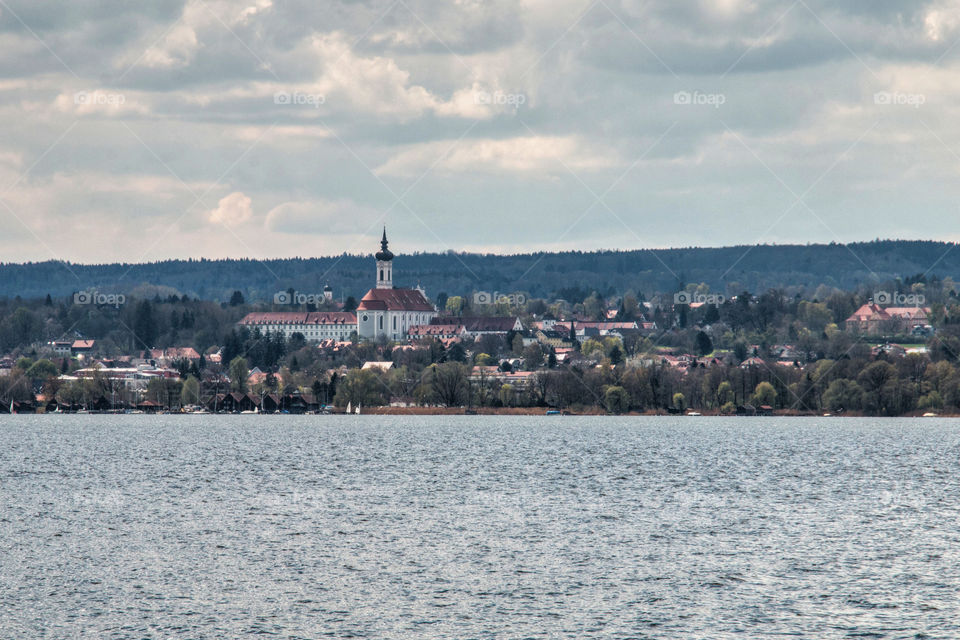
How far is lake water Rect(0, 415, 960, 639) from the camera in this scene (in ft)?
111

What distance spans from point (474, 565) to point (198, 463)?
45.3 metres

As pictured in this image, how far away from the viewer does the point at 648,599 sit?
36.5 m

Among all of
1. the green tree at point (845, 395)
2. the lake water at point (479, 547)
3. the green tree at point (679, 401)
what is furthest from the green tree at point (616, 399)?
the lake water at point (479, 547)

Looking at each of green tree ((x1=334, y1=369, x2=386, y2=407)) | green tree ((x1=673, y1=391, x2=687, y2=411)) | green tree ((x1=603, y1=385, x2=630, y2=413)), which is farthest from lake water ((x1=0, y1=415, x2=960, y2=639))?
green tree ((x1=334, y1=369, x2=386, y2=407))

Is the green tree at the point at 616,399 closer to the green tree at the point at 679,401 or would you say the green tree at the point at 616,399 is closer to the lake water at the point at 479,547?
the green tree at the point at 679,401

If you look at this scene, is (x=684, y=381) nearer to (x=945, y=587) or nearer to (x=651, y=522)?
(x=651, y=522)

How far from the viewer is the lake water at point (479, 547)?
33.9m

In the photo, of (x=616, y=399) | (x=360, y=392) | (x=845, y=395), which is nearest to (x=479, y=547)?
(x=845, y=395)

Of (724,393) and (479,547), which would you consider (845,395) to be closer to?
(724,393)

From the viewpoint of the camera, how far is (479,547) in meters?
45.0

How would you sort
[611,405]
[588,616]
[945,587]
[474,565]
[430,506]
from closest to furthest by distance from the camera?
[588,616] < [945,587] < [474,565] < [430,506] < [611,405]

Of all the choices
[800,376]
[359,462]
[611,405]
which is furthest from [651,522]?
[800,376]

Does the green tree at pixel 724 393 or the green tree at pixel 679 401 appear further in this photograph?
the green tree at pixel 679 401

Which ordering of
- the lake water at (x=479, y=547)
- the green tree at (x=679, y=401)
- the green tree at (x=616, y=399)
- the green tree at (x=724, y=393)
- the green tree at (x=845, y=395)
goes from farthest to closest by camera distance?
the green tree at (x=679, y=401)
the green tree at (x=724, y=393)
the green tree at (x=616, y=399)
the green tree at (x=845, y=395)
the lake water at (x=479, y=547)
